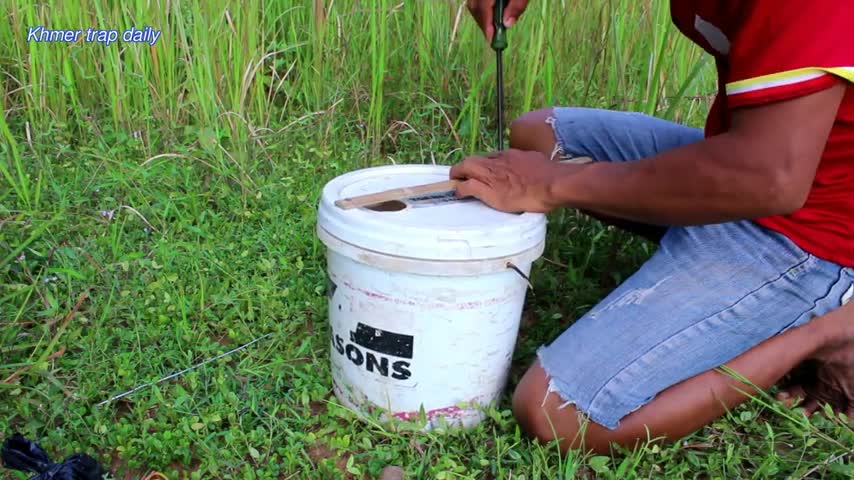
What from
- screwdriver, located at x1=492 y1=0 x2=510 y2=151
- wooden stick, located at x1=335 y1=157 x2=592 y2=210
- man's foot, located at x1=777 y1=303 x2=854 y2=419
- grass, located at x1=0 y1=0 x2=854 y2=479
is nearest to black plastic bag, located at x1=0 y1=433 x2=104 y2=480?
grass, located at x1=0 y1=0 x2=854 y2=479

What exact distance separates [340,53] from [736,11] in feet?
4.92

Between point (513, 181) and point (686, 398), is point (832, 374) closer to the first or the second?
point (686, 398)

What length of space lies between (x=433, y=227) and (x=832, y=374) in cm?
95

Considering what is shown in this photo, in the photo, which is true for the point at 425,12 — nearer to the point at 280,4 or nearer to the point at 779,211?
the point at 280,4

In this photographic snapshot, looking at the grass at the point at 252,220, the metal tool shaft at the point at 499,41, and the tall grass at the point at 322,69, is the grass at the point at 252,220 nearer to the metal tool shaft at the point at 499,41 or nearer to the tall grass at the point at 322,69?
the tall grass at the point at 322,69

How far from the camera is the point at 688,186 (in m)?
1.24

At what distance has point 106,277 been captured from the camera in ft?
5.76

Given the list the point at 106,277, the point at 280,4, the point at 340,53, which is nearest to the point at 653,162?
the point at 106,277

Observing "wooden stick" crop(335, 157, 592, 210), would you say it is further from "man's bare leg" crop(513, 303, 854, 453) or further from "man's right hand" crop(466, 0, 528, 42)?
"man's right hand" crop(466, 0, 528, 42)

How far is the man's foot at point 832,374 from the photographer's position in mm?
1470

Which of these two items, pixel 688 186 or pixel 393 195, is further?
pixel 393 195

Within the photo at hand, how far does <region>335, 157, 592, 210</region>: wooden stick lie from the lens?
4.44 ft

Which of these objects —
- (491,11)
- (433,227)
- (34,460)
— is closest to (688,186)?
(433,227)

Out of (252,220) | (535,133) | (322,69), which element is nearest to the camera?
(535,133)
